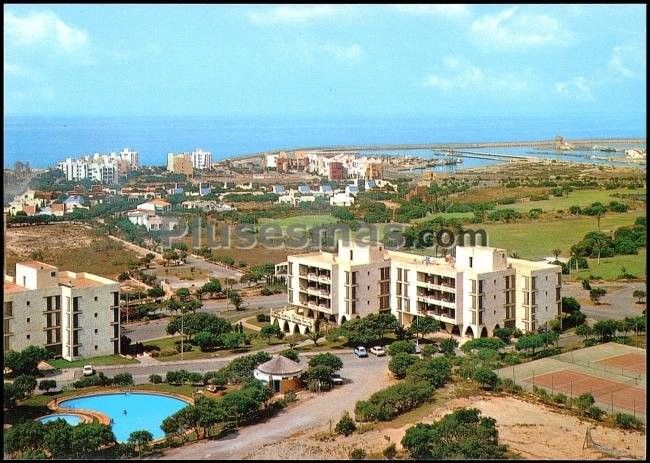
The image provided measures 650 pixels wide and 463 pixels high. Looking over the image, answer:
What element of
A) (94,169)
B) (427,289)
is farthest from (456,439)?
(94,169)

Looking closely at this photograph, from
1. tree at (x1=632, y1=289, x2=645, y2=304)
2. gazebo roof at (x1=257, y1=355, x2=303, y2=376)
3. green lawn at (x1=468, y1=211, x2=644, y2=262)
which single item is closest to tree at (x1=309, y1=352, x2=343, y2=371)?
Answer: gazebo roof at (x1=257, y1=355, x2=303, y2=376)

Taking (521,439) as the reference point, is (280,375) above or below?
above

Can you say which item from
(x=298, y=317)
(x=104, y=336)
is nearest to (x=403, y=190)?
(x=298, y=317)

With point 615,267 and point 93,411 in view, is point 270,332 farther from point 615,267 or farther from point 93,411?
point 615,267

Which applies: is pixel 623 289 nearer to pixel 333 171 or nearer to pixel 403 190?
pixel 403 190

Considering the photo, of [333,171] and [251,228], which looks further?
[333,171]

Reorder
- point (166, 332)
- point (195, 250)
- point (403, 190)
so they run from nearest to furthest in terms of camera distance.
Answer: point (166, 332)
point (195, 250)
point (403, 190)

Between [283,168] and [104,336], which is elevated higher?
[283,168]
